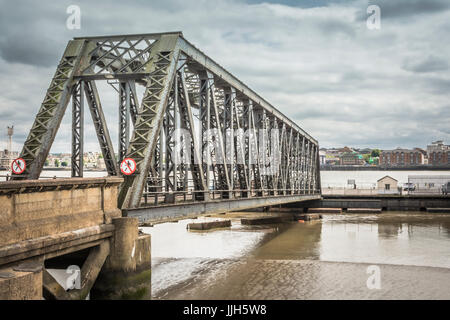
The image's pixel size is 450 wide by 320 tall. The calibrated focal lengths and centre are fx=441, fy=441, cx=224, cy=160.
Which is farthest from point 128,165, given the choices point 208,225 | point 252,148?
point 208,225

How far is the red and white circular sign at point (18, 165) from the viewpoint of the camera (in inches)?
670

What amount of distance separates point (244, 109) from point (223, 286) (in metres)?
16.7

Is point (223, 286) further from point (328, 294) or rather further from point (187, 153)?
point (187, 153)

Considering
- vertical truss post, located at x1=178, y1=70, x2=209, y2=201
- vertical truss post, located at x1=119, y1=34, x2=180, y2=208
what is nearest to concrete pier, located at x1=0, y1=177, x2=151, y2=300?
vertical truss post, located at x1=119, y1=34, x2=180, y2=208

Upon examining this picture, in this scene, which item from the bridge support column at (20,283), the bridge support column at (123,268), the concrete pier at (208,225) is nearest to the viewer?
the bridge support column at (20,283)

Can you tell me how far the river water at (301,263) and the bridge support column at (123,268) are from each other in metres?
2.71

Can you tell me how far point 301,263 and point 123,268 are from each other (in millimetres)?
12553

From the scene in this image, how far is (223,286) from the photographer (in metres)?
18.4

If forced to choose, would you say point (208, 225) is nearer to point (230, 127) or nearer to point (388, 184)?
point (230, 127)

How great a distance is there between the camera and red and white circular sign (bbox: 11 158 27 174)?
17016mm

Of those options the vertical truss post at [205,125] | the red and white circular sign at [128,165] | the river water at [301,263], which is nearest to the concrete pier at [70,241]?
the red and white circular sign at [128,165]

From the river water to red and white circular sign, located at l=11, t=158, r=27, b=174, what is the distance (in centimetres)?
694

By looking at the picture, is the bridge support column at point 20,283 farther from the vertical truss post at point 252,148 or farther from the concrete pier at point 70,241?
the vertical truss post at point 252,148
